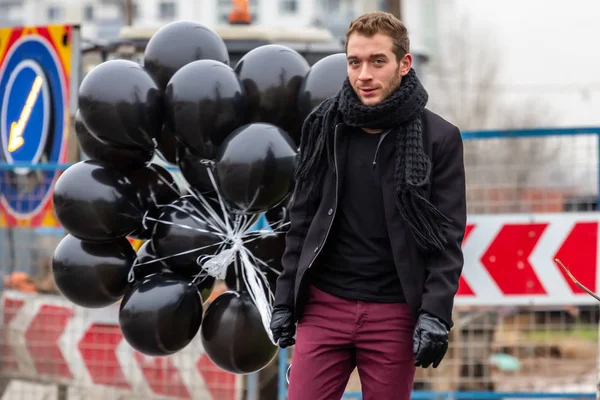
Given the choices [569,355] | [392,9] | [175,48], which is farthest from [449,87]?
[175,48]

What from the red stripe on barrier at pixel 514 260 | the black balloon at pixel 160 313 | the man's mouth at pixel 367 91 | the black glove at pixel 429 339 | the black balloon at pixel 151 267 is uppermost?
the man's mouth at pixel 367 91

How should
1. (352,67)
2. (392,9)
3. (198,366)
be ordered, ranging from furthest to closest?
(392,9) → (198,366) → (352,67)

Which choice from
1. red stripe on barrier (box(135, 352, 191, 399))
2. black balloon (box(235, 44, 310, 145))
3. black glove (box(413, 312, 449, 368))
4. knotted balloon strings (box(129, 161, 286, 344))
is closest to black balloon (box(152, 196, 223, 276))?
knotted balloon strings (box(129, 161, 286, 344))

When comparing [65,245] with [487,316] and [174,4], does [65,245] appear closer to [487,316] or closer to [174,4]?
[487,316]

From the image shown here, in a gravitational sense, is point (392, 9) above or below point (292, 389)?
above

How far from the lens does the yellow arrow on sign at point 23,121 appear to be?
6320 mm

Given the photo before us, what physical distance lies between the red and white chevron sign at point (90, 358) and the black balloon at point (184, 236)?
1898mm

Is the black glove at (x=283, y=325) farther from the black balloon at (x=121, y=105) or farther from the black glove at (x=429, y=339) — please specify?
the black balloon at (x=121, y=105)

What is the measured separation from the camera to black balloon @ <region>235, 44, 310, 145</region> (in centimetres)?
450

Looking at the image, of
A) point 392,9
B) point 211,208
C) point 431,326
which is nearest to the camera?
point 431,326

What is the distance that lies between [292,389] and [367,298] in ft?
1.45

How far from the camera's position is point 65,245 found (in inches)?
181

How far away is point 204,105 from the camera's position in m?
4.28

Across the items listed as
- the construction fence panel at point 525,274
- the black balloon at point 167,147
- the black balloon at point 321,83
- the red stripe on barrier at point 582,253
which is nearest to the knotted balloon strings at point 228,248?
the black balloon at point 167,147
